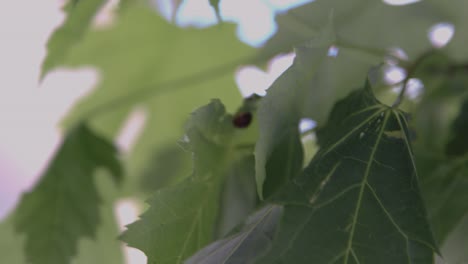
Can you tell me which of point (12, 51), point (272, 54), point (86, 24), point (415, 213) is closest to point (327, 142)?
point (415, 213)

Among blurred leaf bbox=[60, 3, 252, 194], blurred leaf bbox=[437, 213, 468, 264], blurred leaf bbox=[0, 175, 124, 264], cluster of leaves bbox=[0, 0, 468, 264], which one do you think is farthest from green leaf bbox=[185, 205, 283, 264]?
blurred leaf bbox=[60, 3, 252, 194]

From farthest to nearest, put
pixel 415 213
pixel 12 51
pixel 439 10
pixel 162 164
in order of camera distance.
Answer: pixel 12 51 → pixel 162 164 → pixel 439 10 → pixel 415 213

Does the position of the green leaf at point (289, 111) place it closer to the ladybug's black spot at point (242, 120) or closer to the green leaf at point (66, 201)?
the ladybug's black spot at point (242, 120)

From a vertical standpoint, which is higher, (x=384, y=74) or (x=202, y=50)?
(x=202, y=50)

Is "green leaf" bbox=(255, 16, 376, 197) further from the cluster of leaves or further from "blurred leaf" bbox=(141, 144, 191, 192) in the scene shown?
"blurred leaf" bbox=(141, 144, 191, 192)

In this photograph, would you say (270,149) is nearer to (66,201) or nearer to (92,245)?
(66,201)

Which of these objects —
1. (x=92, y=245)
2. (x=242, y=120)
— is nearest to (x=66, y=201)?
(x=92, y=245)

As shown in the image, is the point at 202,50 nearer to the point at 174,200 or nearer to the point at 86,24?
the point at 86,24
